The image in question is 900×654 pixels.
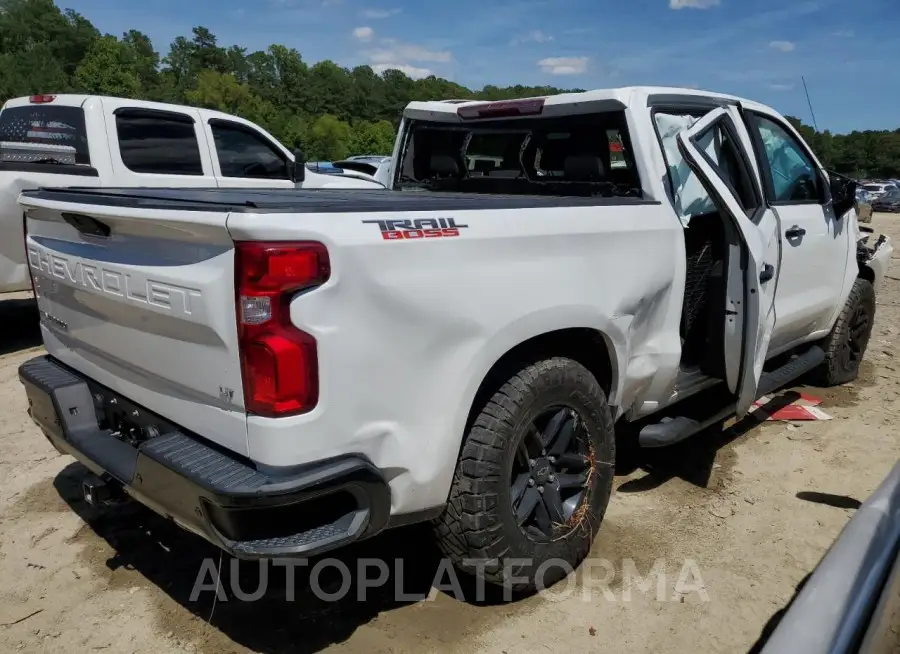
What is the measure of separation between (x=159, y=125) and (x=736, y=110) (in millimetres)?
5022

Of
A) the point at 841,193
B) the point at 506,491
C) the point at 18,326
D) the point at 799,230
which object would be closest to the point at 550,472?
the point at 506,491

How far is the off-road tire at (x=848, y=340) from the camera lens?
17.0 feet

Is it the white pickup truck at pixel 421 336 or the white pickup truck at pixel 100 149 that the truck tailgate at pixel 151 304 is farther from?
the white pickup truck at pixel 100 149

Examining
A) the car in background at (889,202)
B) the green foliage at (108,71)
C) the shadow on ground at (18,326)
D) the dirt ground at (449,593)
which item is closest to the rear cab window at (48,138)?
the shadow on ground at (18,326)

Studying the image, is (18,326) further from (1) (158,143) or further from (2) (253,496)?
(2) (253,496)

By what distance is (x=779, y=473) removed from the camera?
4.06 m

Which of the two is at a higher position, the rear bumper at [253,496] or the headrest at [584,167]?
the headrest at [584,167]

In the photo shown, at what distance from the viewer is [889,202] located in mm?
29109

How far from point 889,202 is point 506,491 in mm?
32397

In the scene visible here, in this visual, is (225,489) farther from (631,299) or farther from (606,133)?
(606,133)

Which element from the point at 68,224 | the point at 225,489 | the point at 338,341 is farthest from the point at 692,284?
the point at 68,224

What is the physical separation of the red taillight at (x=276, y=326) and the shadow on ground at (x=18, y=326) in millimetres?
5494

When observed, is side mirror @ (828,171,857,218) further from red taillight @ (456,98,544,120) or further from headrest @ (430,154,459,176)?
headrest @ (430,154,459,176)

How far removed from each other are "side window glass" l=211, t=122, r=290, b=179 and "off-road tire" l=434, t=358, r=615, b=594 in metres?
5.26
